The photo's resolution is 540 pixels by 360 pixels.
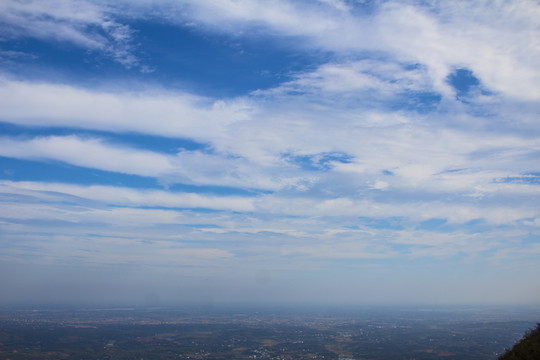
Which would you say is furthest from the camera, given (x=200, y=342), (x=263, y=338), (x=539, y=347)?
(x=263, y=338)

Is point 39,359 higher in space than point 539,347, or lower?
lower

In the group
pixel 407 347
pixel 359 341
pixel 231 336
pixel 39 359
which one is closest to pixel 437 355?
pixel 407 347

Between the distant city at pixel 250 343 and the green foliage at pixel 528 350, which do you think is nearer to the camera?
the green foliage at pixel 528 350

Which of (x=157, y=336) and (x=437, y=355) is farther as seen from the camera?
(x=157, y=336)

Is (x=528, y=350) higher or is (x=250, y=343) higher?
(x=528, y=350)

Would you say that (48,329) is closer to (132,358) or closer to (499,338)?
(132,358)

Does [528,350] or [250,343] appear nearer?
[528,350]

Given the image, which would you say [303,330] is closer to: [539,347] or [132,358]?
[132,358]

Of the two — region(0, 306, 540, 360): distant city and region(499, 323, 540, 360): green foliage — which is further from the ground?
region(499, 323, 540, 360): green foliage

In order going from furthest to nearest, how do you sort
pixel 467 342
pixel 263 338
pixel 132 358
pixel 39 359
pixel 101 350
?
pixel 263 338 → pixel 467 342 → pixel 101 350 → pixel 132 358 → pixel 39 359

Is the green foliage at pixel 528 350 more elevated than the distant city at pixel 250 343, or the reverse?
the green foliage at pixel 528 350

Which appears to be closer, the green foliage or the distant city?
the green foliage
